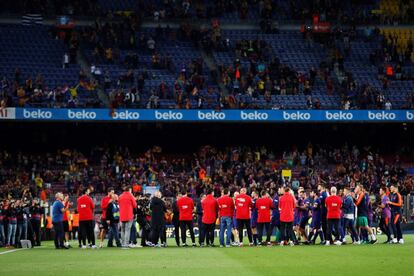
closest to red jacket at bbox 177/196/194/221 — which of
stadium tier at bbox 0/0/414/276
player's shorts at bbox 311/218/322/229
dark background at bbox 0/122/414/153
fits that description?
player's shorts at bbox 311/218/322/229

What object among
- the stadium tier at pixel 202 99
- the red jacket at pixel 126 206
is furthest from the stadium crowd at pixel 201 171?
the red jacket at pixel 126 206

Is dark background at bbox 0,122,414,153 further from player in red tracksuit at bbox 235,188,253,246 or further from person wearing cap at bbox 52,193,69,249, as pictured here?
player in red tracksuit at bbox 235,188,253,246

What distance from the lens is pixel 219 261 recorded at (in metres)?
20.0

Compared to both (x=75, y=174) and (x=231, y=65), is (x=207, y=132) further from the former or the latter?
(x=75, y=174)

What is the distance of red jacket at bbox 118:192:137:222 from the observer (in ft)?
85.2

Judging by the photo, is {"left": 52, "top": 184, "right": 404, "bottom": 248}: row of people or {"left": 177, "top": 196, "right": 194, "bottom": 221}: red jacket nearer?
{"left": 52, "top": 184, "right": 404, "bottom": 248}: row of people

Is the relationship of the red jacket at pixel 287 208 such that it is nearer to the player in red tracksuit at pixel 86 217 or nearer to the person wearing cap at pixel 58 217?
the player in red tracksuit at pixel 86 217

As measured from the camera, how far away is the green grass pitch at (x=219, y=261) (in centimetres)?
1725

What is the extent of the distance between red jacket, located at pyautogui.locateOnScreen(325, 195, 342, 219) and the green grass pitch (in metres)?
1.05

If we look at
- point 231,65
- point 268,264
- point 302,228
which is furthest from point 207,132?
point 268,264

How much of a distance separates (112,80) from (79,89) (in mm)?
2139

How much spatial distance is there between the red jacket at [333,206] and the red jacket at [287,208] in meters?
1.06

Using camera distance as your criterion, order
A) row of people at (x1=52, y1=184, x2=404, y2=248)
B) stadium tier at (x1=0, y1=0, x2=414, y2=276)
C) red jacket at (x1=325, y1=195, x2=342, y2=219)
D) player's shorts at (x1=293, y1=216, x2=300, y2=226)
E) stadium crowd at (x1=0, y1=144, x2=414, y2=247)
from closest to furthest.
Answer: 1. red jacket at (x1=325, y1=195, x2=342, y2=219)
2. row of people at (x1=52, y1=184, x2=404, y2=248)
3. player's shorts at (x1=293, y1=216, x2=300, y2=226)
4. stadium crowd at (x1=0, y1=144, x2=414, y2=247)
5. stadium tier at (x1=0, y1=0, x2=414, y2=276)

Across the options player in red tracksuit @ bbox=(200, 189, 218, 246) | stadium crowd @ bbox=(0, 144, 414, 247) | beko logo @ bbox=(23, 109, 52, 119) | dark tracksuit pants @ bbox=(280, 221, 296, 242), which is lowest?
dark tracksuit pants @ bbox=(280, 221, 296, 242)
